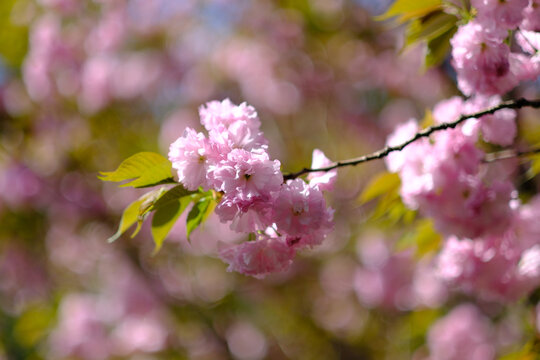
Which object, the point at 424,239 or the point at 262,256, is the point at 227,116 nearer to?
the point at 262,256

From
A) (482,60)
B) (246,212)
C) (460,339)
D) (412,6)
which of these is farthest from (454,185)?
(460,339)

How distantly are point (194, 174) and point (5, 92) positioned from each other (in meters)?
2.88

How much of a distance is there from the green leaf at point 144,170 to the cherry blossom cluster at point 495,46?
1.98 feet

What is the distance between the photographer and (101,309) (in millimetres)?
3729

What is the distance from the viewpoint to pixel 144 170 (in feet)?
2.66

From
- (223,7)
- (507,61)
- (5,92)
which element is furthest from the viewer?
(223,7)

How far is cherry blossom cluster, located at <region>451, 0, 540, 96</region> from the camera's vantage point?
881 mm

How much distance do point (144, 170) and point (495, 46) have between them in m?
0.68

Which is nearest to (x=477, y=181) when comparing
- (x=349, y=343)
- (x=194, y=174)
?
(x=194, y=174)

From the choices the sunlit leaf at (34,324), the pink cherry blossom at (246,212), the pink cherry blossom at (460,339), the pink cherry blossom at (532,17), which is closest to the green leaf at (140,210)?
the pink cherry blossom at (246,212)

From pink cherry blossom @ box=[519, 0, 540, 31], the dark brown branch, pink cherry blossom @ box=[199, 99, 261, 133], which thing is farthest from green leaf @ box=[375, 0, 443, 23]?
pink cherry blossom @ box=[199, 99, 261, 133]

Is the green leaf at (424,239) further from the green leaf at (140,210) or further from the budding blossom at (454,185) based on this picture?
the green leaf at (140,210)

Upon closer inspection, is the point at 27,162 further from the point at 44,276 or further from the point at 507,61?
the point at 507,61

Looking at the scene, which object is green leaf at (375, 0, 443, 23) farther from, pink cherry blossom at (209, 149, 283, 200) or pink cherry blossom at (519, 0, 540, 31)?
pink cherry blossom at (209, 149, 283, 200)
